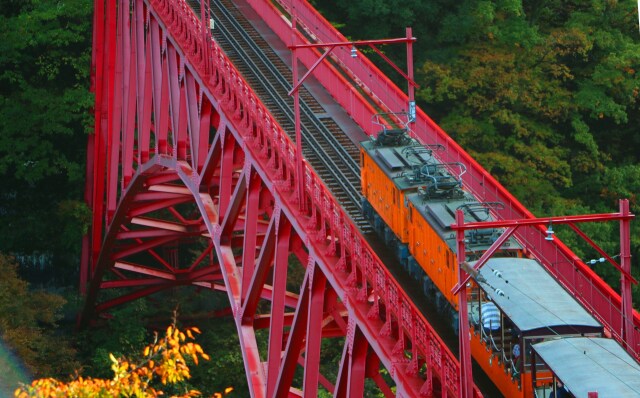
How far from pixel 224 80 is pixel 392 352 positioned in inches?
515

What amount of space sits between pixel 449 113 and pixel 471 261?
31132 millimetres

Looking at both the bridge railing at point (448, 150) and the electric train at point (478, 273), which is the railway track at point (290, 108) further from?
the electric train at point (478, 273)

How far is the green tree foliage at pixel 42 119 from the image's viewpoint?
172 ft

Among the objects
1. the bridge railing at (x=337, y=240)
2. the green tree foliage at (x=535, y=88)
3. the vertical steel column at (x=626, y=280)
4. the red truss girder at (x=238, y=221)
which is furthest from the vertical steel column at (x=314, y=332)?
the green tree foliage at (x=535, y=88)

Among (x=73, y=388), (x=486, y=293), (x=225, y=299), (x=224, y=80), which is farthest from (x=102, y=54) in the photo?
(x=73, y=388)

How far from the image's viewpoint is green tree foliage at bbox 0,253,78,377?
3919cm

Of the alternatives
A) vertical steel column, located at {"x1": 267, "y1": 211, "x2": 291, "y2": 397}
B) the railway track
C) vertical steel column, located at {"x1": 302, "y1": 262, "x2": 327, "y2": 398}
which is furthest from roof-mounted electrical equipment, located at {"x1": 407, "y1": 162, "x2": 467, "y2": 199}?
vertical steel column, located at {"x1": 302, "y1": 262, "x2": 327, "y2": 398}

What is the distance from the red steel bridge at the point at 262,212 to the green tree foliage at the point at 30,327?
13.7 ft

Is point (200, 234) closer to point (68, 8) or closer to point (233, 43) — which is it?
point (233, 43)

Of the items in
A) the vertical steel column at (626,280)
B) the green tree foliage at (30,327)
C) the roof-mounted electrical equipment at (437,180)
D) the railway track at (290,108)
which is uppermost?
the railway track at (290,108)

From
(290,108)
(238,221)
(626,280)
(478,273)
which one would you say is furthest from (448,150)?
(478,273)

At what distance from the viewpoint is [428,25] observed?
60844 mm

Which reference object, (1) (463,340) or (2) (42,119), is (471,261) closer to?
(1) (463,340)

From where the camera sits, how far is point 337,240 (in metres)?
28.3
